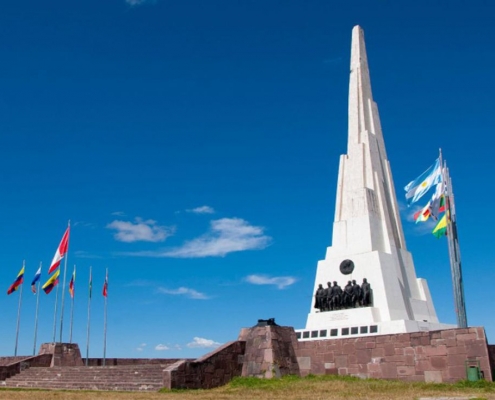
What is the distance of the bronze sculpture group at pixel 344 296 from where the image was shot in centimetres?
2561

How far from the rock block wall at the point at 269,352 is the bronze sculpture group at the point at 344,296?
691 centimetres

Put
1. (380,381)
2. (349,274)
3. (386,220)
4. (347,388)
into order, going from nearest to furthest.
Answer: (347,388), (380,381), (349,274), (386,220)

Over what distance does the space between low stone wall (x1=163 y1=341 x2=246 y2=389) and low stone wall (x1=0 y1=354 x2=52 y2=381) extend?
1019cm

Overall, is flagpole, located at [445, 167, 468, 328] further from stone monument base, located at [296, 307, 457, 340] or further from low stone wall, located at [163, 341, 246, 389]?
low stone wall, located at [163, 341, 246, 389]

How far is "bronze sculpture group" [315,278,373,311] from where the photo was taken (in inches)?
1008

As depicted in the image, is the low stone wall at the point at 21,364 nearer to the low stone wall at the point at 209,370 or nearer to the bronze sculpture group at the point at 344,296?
the low stone wall at the point at 209,370

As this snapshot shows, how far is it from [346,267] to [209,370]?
37.5ft

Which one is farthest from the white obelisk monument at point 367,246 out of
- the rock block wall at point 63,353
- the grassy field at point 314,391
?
the rock block wall at point 63,353

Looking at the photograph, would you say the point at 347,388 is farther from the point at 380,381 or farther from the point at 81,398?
the point at 81,398

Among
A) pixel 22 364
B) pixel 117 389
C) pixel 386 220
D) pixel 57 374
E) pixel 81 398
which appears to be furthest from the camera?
pixel 386 220

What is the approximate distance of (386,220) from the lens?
2909 centimetres

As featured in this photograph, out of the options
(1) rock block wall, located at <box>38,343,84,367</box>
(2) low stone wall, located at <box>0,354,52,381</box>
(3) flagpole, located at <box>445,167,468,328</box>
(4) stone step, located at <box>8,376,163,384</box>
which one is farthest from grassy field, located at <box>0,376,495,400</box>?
(1) rock block wall, located at <box>38,343,84,367</box>

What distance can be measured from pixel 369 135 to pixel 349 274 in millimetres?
8197

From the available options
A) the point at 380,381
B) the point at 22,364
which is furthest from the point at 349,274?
the point at 22,364
